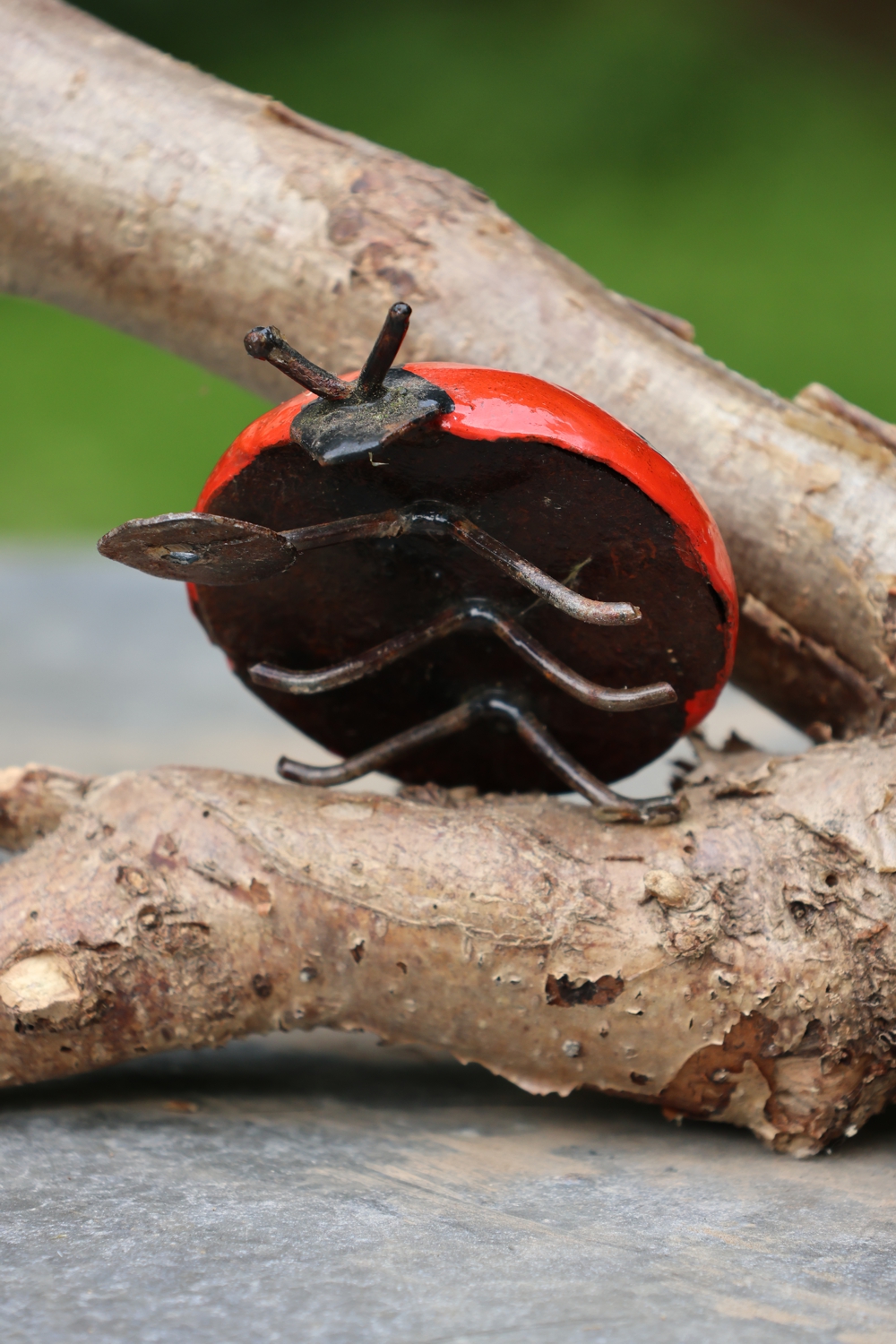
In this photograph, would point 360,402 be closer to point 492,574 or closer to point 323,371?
point 323,371

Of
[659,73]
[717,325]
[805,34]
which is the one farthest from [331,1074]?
[805,34]

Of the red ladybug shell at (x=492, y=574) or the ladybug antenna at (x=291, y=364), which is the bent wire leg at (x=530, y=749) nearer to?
the red ladybug shell at (x=492, y=574)

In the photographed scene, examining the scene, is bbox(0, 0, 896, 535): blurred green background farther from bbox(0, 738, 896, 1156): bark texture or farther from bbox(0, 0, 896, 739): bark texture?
bbox(0, 738, 896, 1156): bark texture

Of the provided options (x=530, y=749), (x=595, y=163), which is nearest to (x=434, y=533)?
(x=530, y=749)

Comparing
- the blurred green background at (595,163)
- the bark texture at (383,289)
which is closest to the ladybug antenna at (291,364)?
the bark texture at (383,289)

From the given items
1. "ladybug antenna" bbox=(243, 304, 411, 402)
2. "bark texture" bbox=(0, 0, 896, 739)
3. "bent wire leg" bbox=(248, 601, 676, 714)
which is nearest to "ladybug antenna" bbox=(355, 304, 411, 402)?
"ladybug antenna" bbox=(243, 304, 411, 402)
